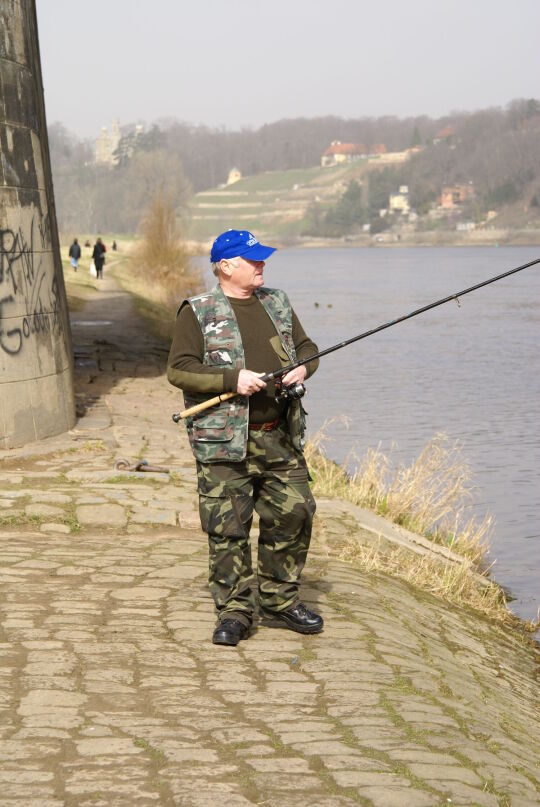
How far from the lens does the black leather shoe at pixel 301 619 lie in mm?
6000

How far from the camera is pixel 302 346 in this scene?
6.01 meters

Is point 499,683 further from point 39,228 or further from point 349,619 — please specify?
point 39,228

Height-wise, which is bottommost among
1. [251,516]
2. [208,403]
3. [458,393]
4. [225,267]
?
[458,393]

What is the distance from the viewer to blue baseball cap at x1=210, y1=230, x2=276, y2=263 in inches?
226

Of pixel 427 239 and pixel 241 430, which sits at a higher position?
pixel 241 430

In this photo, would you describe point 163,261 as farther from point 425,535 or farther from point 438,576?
point 438,576

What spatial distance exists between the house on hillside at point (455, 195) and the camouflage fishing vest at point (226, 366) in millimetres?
179249

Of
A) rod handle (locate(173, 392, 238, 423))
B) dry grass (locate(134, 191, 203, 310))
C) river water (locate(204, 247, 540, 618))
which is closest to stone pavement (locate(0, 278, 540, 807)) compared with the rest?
rod handle (locate(173, 392, 238, 423))

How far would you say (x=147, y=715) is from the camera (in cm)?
479

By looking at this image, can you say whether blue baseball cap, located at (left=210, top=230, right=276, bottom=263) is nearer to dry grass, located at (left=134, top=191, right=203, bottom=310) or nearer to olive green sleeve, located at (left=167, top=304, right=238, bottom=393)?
olive green sleeve, located at (left=167, top=304, right=238, bottom=393)

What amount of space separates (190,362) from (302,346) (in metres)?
0.60

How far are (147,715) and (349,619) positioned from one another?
1853mm

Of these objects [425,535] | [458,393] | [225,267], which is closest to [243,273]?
[225,267]

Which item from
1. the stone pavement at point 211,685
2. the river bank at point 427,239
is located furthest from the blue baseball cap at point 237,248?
the river bank at point 427,239
